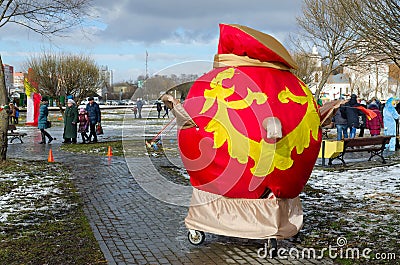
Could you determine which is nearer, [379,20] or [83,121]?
[379,20]

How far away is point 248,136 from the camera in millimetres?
6070

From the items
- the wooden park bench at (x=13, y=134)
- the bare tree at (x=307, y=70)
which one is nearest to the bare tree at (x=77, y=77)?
the bare tree at (x=307, y=70)

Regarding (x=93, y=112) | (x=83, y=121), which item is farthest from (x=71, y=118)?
(x=93, y=112)

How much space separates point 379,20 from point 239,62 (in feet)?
17.1

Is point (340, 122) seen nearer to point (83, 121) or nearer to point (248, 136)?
point (83, 121)

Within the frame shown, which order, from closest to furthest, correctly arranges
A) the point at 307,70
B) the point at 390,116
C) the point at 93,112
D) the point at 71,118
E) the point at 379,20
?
the point at 379,20 < the point at 390,116 < the point at 71,118 < the point at 93,112 < the point at 307,70

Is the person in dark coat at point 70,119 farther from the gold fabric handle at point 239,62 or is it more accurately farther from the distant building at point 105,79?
the distant building at point 105,79

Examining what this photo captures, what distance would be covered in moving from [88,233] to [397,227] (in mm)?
4541

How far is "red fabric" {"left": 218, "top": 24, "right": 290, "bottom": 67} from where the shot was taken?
6445 millimetres

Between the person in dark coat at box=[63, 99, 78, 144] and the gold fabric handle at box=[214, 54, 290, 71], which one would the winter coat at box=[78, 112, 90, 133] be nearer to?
the person in dark coat at box=[63, 99, 78, 144]

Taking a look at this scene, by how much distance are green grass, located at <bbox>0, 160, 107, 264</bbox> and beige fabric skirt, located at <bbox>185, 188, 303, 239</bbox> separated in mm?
1400

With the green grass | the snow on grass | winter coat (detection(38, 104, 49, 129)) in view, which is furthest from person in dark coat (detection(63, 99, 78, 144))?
the green grass

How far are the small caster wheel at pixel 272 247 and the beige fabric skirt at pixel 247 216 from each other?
0.18m

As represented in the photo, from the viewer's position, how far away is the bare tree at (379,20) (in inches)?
397
